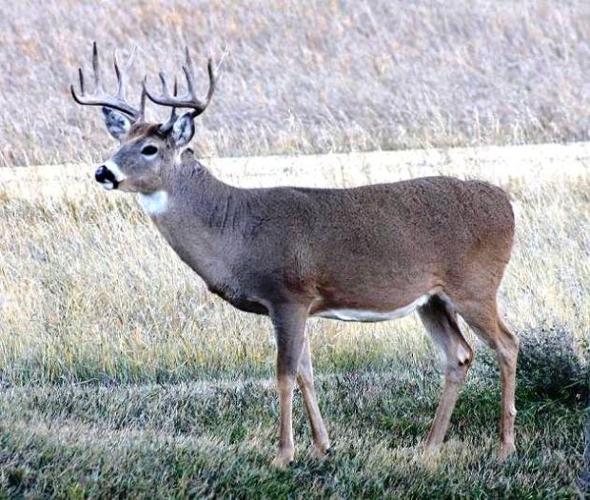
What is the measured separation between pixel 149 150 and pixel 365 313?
5.13ft

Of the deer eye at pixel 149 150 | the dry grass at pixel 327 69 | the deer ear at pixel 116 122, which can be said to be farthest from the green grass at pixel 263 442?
the dry grass at pixel 327 69

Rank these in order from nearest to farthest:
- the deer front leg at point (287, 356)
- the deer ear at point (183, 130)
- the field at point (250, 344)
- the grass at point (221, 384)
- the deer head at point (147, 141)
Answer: the grass at point (221, 384)
the field at point (250, 344)
the deer front leg at point (287, 356)
the deer head at point (147, 141)
the deer ear at point (183, 130)

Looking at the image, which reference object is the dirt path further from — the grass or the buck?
the buck

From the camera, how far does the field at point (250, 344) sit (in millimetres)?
8023

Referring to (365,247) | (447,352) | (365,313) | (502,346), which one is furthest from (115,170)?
(502,346)

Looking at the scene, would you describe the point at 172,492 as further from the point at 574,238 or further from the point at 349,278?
the point at 574,238

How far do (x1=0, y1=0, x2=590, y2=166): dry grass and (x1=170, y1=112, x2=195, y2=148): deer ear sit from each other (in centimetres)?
1144

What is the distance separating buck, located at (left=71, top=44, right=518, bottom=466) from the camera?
27.7 ft

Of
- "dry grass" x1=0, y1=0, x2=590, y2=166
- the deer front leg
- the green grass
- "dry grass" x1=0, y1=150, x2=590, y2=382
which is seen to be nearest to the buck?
the deer front leg

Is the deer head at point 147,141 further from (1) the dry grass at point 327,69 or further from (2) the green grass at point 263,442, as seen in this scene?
(1) the dry grass at point 327,69

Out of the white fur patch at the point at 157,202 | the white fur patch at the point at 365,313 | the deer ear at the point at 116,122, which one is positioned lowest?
the white fur patch at the point at 365,313

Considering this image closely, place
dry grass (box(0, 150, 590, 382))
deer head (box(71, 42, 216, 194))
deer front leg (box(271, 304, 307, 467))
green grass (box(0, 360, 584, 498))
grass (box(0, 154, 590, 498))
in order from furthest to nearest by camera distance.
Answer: dry grass (box(0, 150, 590, 382)), deer head (box(71, 42, 216, 194)), deer front leg (box(271, 304, 307, 467)), grass (box(0, 154, 590, 498)), green grass (box(0, 360, 584, 498))

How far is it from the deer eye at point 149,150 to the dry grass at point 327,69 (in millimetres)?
11487

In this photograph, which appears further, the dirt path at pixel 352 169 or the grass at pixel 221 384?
the dirt path at pixel 352 169
